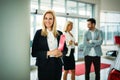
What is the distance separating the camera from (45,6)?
657 centimetres

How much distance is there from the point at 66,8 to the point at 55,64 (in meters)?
5.25

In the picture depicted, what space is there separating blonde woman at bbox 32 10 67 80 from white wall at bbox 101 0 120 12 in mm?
6762

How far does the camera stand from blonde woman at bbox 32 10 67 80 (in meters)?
2.27

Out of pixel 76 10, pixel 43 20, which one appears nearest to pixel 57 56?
pixel 43 20

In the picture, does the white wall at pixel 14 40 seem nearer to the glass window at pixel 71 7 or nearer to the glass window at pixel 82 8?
the glass window at pixel 71 7

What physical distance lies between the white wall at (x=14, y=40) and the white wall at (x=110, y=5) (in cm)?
635

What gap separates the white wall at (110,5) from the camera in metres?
8.65

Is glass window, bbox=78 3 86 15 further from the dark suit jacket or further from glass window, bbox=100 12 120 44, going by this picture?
the dark suit jacket

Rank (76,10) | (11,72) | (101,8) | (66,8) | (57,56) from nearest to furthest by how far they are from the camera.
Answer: (57,56), (11,72), (66,8), (76,10), (101,8)

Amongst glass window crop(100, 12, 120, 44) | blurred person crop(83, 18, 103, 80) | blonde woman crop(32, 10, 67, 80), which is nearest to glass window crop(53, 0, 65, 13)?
glass window crop(100, 12, 120, 44)

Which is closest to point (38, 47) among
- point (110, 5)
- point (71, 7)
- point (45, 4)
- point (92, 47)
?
point (92, 47)

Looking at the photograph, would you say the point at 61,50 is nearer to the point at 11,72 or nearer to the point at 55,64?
the point at 55,64

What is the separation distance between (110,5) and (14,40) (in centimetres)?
705

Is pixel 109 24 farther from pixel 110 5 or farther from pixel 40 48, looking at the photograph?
pixel 40 48
